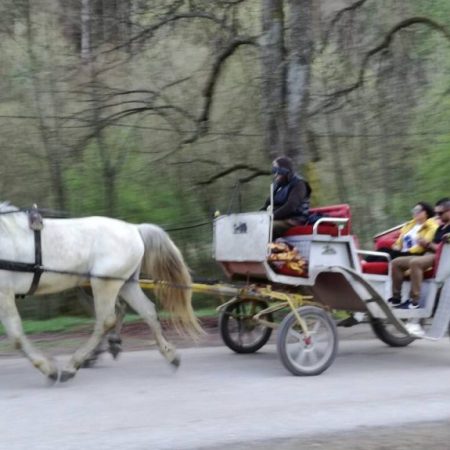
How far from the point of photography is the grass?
11.0m

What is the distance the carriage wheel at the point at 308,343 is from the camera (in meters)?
7.81

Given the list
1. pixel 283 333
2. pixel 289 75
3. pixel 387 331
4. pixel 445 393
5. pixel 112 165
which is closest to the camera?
pixel 445 393

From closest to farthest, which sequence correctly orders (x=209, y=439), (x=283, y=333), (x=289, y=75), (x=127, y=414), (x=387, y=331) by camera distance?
(x=209, y=439) < (x=127, y=414) < (x=283, y=333) < (x=387, y=331) < (x=289, y=75)

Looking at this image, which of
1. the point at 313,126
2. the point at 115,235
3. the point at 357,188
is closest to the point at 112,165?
the point at 313,126

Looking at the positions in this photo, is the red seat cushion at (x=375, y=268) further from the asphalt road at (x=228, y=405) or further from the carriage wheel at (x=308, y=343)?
the asphalt road at (x=228, y=405)

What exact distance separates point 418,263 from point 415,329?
0.75 m

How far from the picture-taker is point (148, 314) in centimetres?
798

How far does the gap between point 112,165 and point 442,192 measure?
6091 millimetres

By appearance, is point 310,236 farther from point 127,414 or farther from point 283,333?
point 127,414

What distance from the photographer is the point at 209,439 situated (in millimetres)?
5617

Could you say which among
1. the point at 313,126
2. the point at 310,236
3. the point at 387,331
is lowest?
the point at 387,331

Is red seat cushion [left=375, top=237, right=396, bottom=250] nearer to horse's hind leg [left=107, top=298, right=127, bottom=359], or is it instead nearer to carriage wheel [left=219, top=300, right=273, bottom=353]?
carriage wheel [left=219, top=300, right=273, bottom=353]

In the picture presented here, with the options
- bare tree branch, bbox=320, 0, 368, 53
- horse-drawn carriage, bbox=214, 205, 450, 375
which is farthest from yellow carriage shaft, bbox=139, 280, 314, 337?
bare tree branch, bbox=320, 0, 368, 53

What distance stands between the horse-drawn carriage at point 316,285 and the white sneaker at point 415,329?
0.05ft
